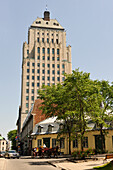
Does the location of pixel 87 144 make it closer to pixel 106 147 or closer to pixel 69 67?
pixel 106 147

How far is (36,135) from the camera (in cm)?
4384

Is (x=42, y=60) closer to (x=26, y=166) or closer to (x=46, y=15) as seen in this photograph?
(x=46, y=15)

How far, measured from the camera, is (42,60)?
3937 inches

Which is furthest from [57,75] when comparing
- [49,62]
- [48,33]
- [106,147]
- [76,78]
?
[76,78]

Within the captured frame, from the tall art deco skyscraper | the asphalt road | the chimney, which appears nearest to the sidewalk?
the asphalt road

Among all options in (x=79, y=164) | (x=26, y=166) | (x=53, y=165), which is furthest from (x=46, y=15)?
(x=79, y=164)

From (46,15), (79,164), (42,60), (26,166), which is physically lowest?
(26,166)

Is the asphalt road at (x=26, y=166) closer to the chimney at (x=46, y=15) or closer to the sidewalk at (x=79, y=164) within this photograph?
the sidewalk at (x=79, y=164)

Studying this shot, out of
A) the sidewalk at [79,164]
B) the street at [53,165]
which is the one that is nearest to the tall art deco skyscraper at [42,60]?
the street at [53,165]

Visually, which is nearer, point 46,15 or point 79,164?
point 79,164

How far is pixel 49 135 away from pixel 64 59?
212 feet

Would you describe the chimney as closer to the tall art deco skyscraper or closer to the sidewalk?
the tall art deco skyscraper

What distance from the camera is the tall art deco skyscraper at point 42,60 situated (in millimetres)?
95000

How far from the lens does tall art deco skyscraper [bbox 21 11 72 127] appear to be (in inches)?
3740
